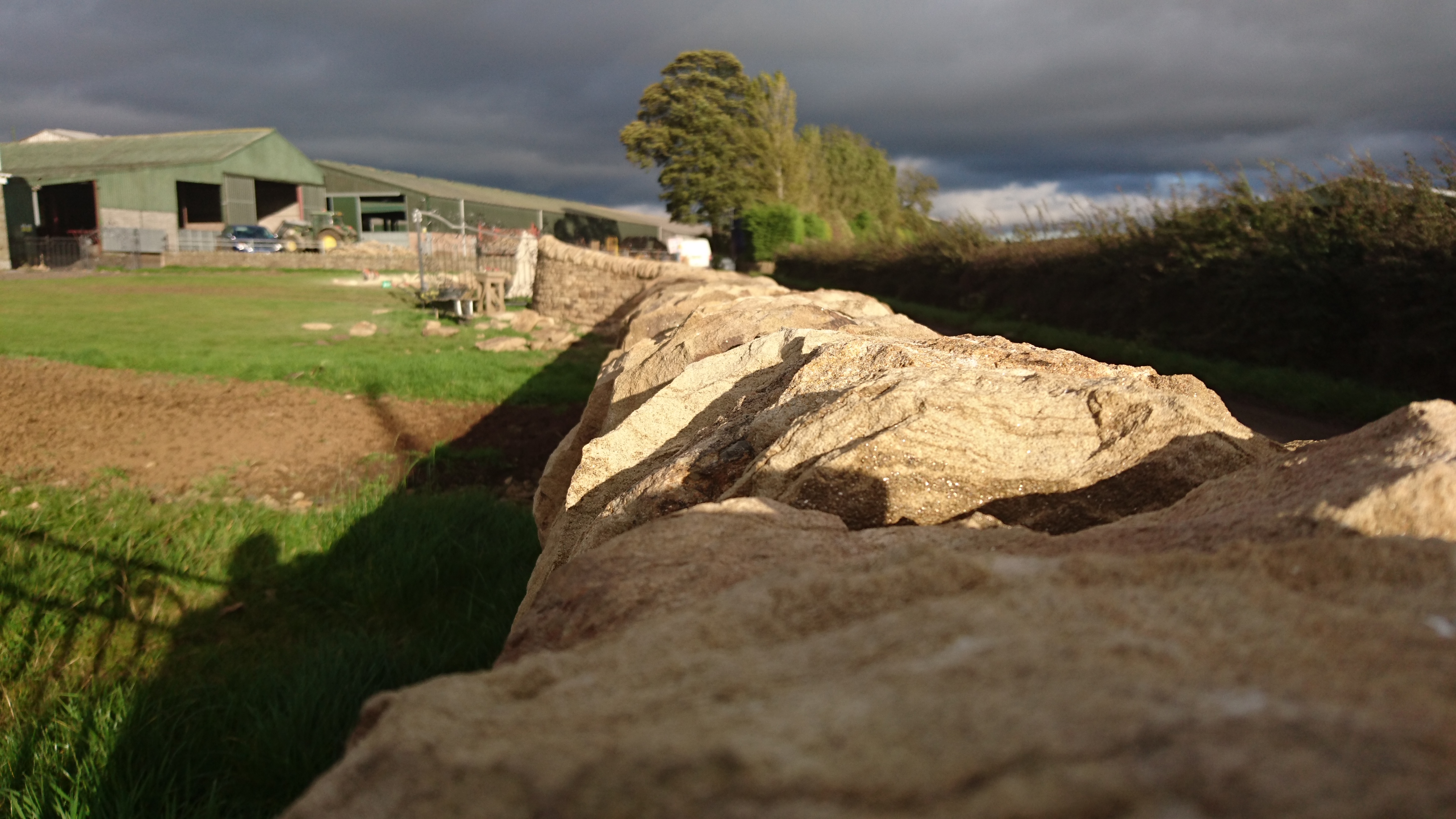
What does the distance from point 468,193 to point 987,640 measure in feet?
175

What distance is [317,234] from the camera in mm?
38875

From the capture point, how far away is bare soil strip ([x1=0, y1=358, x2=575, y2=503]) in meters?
6.57

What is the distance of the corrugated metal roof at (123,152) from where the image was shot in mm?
37062

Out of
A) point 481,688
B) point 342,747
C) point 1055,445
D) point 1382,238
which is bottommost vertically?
point 342,747

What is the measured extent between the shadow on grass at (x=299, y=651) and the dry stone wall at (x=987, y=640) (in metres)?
1.98

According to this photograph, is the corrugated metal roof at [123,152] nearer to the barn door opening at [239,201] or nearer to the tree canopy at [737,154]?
the barn door opening at [239,201]

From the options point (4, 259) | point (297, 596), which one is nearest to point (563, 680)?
point (297, 596)

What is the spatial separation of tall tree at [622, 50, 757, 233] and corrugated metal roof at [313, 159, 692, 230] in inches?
196

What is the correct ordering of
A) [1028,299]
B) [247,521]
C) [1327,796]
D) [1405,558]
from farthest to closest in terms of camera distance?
[1028,299] < [247,521] < [1405,558] < [1327,796]

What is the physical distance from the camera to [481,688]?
3.65 ft

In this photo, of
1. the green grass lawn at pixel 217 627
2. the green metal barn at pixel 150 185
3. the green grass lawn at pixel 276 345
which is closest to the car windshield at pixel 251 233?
the green metal barn at pixel 150 185

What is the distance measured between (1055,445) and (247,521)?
502cm

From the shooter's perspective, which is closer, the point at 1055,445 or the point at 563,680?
the point at 563,680

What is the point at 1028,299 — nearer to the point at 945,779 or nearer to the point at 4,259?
the point at 945,779
